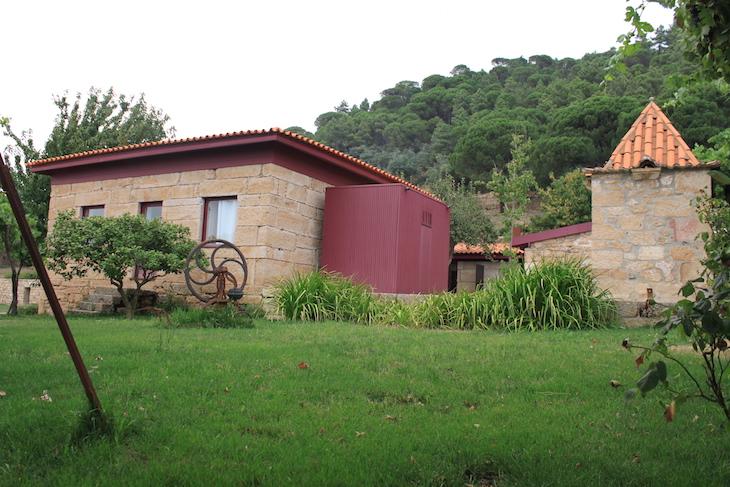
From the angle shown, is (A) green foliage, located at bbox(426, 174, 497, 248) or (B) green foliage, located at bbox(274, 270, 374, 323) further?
(A) green foliage, located at bbox(426, 174, 497, 248)

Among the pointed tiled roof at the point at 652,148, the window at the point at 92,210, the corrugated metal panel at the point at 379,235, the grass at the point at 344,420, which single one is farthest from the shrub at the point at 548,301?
the window at the point at 92,210

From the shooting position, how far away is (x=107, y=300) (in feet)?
39.2

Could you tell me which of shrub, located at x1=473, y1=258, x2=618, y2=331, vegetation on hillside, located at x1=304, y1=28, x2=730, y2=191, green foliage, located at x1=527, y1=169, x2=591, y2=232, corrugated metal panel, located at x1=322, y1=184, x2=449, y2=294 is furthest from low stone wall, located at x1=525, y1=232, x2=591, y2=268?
vegetation on hillside, located at x1=304, y1=28, x2=730, y2=191

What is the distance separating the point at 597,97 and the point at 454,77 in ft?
70.9

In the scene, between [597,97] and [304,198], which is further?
[597,97]

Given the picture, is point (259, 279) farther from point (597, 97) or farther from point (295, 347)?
point (597, 97)

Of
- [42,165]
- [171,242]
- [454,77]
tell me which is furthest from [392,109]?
[171,242]

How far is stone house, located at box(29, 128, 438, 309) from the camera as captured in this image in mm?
10859

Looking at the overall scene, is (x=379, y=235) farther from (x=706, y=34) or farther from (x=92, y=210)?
(x=706, y=34)

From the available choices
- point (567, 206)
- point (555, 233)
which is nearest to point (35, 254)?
point (555, 233)

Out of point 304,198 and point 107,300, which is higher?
point 304,198

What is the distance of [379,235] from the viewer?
37.6 ft

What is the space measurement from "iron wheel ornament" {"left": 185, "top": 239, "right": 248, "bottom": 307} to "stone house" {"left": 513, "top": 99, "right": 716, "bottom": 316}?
4.90 m

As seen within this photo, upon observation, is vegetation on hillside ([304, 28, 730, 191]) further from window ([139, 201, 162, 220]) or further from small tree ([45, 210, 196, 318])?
small tree ([45, 210, 196, 318])
